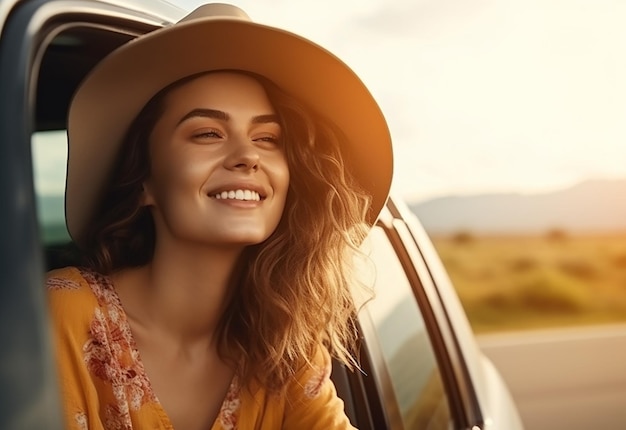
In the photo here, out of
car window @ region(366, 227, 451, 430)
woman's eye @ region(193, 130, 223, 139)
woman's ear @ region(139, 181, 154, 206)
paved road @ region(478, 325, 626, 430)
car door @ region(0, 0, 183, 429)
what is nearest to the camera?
car door @ region(0, 0, 183, 429)

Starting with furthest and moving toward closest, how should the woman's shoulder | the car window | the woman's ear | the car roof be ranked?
1. the car window
2. the woman's ear
3. the woman's shoulder
4. the car roof

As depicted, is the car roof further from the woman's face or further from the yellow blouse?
the yellow blouse

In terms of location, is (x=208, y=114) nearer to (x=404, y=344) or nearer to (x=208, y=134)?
(x=208, y=134)

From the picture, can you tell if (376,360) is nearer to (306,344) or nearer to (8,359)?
(306,344)

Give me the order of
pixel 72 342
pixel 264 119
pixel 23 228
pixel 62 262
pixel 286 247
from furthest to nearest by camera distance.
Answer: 1. pixel 62 262
2. pixel 286 247
3. pixel 264 119
4. pixel 72 342
5. pixel 23 228

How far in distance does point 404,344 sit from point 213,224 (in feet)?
3.49

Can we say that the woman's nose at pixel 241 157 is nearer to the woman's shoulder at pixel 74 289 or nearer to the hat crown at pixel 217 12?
the hat crown at pixel 217 12

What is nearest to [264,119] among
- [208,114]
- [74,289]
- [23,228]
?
[208,114]

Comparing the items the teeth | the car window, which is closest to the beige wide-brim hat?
the teeth

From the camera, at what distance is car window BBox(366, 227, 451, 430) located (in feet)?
8.50

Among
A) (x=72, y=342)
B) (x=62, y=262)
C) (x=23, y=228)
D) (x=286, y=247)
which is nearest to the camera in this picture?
(x=23, y=228)

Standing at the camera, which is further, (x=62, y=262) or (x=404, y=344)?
(x=404, y=344)

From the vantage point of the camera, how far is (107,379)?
73.2 inches

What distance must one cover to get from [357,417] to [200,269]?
0.58 m
